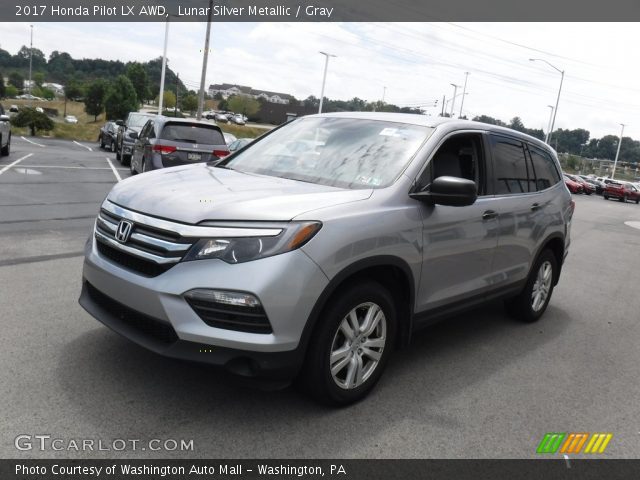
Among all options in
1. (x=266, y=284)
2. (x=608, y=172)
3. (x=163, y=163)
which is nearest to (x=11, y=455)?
(x=266, y=284)

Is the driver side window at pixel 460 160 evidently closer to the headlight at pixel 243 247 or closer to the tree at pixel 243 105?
the headlight at pixel 243 247

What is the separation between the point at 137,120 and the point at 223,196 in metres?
19.3

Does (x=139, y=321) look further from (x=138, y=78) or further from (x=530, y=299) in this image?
(x=138, y=78)

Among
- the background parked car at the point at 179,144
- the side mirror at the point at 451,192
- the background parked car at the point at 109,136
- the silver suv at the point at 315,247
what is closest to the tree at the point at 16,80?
the background parked car at the point at 109,136

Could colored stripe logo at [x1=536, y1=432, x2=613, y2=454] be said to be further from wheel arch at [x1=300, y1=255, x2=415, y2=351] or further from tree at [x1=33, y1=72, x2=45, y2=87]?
tree at [x1=33, y1=72, x2=45, y2=87]

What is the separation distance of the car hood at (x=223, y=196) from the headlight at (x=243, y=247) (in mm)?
121

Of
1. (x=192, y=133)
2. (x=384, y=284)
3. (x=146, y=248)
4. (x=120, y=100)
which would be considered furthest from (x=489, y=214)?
(x=120, y=100)

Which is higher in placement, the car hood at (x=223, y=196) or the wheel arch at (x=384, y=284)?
the car hood at (x=223, y=196)

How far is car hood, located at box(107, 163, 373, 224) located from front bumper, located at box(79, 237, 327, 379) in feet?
0.92

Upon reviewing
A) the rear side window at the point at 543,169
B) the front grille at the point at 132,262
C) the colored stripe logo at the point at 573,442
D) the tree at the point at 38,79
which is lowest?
the colored stripe logo at the point at 573,442

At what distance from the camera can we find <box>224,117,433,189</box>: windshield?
4.08 metres

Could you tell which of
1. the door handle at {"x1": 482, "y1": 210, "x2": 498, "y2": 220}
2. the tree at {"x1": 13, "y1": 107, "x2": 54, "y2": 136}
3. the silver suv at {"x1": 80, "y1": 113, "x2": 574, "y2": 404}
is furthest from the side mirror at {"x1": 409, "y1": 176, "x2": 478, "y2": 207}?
the tree at {"x1": 13, "y1": 107, "x2": 54, "y2": 136}

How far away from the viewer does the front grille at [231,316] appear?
10.2ft

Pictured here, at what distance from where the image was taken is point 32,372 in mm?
3730
